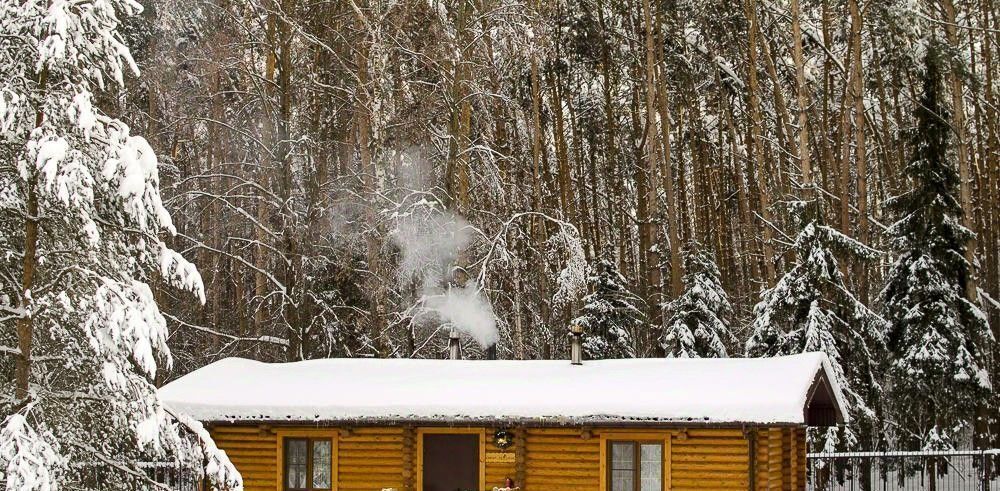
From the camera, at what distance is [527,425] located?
1716cm

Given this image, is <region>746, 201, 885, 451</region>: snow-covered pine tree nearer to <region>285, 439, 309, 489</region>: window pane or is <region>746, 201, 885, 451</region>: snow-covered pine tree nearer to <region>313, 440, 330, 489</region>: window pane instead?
<region>313, 440, 330, 489</region>: window pane

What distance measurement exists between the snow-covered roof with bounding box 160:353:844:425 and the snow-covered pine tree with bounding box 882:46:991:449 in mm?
6406

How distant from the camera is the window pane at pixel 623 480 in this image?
17.3 metres

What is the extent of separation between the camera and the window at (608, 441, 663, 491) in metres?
17.2

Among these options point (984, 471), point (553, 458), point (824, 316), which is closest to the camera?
point (553, 458)

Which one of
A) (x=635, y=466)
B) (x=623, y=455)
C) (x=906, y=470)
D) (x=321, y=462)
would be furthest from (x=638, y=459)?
(x=906, y=470)

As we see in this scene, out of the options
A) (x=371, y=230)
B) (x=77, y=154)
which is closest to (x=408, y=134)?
(x=371, y=230)

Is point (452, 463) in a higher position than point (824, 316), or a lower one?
lower

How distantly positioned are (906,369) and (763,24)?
31.3ft

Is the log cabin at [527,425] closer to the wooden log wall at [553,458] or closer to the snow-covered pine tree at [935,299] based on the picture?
the wooden log wall at [553,458]

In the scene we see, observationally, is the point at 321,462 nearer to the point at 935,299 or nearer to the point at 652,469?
the point at 652,469

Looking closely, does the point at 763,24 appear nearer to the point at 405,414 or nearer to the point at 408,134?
the point at 408,134

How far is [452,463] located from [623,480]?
2.64 meters

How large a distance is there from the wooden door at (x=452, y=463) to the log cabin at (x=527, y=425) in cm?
2
